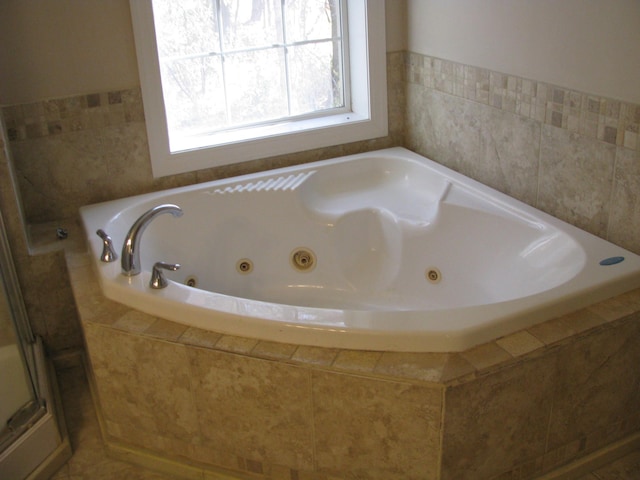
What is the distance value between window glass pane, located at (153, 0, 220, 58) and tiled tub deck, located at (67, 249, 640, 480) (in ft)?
3.79

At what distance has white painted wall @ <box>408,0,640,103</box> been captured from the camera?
6.92 feet

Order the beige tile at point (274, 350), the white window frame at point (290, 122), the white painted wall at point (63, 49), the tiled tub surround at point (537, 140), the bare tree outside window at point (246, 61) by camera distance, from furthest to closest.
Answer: the bare tree outside window at point (246, 61) < the white window frame at point (290, 122) < the white painted wall at point (63, 49) < the tiled tub surround at point (537, 140) < the beige tile at point (274, 350)

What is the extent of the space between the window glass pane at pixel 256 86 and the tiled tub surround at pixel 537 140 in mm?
549

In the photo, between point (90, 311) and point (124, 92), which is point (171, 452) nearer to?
point (90, 311)

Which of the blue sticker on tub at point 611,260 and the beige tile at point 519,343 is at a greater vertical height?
the blue sticker on tub at point 611,260

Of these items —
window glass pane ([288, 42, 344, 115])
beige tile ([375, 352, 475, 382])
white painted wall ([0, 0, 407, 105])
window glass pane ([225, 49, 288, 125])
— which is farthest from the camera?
window glass pane ([288, 42, 344, 115])

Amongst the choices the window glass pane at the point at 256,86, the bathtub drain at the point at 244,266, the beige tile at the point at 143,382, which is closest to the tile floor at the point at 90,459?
the beige tile at the point at 143,382

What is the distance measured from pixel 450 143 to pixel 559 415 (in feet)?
4.31

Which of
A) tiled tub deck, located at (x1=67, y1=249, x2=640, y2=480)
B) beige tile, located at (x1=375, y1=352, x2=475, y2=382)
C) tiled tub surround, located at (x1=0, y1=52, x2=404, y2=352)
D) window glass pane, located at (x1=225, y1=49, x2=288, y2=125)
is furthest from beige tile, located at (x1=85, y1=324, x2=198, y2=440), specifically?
window glass pane, located at (x1=225, y1=49, x2=288, y2=125)

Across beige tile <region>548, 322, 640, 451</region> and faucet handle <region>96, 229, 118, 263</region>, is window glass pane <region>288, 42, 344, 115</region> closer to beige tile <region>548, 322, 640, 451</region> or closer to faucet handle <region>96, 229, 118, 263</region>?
faucet handle <region>96, 229, 118, 263</region>

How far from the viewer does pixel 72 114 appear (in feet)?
8.86

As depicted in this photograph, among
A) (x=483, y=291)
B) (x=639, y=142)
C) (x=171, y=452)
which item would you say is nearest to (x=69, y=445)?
(x=171, y=452)

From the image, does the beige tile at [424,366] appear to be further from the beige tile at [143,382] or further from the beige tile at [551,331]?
the beige tile at [143,382]

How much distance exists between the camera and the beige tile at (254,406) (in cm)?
187
